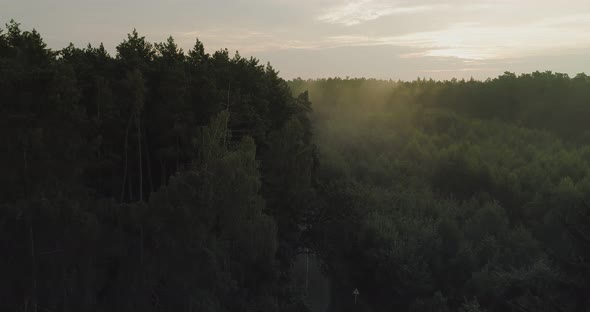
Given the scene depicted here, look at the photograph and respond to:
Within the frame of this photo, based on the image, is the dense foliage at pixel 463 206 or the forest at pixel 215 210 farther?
the dense foliage at pixel 463 206

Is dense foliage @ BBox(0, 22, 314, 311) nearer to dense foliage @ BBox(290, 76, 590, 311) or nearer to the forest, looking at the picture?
the forest

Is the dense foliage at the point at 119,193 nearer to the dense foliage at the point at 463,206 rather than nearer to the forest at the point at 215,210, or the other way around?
the forest at the point at 215,210

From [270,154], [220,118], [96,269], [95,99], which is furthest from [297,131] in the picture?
[96,269]

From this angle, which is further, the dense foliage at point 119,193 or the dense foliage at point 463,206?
the dense foliage at point 463,206

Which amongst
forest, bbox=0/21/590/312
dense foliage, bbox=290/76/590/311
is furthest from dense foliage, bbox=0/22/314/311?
dense foliage, bbox=290/76/590/311

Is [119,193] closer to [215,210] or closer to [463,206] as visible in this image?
[215,210]

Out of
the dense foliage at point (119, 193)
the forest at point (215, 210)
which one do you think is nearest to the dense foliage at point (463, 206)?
the forest at point (215, 210)
